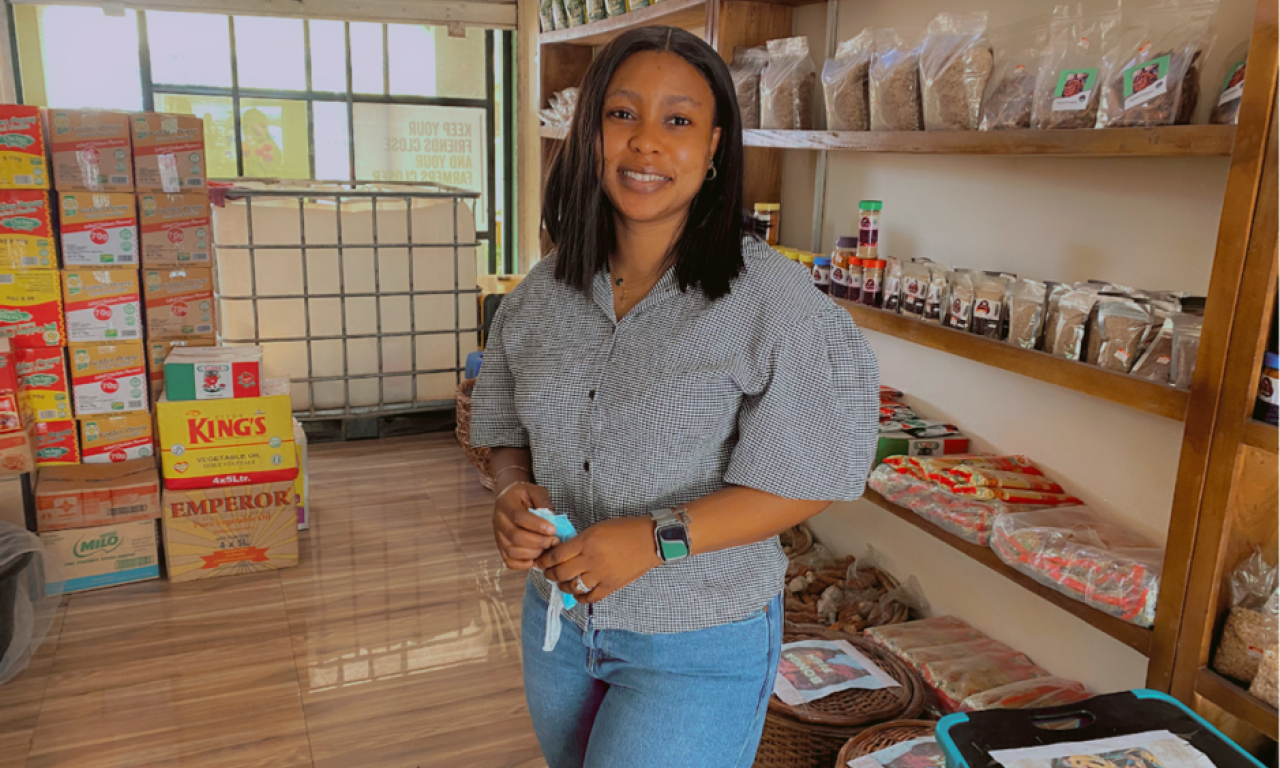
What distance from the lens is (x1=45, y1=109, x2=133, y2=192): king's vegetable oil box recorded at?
9.07ft

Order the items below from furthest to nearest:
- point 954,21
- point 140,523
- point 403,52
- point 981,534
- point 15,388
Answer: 1. point 403,52
2. point 140,523
3. point 15,388
4. point 954,21
5. point 981,534

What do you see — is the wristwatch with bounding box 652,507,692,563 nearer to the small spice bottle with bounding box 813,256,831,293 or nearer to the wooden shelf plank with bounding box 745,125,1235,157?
the wooden shelf plank with bounding box 745,125,1235,157

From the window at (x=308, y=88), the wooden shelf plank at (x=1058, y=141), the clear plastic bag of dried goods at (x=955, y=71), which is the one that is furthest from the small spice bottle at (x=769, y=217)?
the window at (x=308, y=88)

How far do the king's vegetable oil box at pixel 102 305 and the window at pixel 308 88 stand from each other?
3.14 m

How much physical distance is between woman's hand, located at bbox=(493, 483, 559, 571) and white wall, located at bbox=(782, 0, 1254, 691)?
1.17 meters

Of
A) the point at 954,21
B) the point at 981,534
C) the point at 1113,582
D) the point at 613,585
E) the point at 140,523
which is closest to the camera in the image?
the point at 613,585

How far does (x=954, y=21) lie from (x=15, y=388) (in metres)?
2.64

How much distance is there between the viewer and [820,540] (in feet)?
9.05

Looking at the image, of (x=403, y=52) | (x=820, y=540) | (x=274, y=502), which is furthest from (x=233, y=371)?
(x=403, y=52)

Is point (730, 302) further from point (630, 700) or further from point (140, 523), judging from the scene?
point (140, 523)

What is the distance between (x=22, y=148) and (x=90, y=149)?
0.56 feet

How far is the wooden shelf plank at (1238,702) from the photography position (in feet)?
4.08

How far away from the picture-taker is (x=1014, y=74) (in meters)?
1.74

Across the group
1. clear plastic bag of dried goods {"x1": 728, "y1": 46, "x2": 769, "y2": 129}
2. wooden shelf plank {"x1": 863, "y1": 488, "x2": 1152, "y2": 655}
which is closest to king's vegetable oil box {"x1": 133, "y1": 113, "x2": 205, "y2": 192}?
clear plastic bag of dried goods {"x1": 728, "y1": 46, "x2": 769, "y2": 129}
